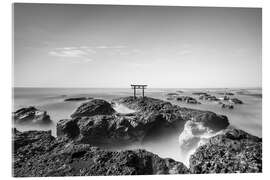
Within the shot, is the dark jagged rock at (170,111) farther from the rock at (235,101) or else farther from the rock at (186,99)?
the rock at (235,101)

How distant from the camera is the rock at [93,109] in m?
2.62

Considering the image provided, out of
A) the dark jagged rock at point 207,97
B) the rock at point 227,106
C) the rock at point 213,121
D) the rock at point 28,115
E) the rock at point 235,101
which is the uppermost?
the dark jagged rock at point 207,97

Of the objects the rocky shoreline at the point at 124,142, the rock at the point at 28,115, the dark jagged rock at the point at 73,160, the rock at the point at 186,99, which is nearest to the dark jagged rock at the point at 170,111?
the rocky shoreline at the point at 124,142

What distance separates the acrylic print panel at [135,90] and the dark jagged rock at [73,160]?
0.01m

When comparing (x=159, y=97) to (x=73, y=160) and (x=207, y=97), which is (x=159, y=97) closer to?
(x=207, y=97)

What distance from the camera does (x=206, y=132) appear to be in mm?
2658

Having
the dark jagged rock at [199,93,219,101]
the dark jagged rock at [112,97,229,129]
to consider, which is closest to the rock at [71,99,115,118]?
the dark jagged rock at [112,97,229,129]

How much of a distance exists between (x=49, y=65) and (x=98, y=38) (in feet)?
2.35

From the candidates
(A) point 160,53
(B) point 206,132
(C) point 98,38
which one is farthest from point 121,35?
(B) point 206,132

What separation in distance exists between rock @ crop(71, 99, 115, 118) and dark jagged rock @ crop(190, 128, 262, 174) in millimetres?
1292

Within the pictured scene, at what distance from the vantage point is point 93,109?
265 cm

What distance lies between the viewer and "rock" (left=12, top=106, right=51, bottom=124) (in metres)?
2.38
